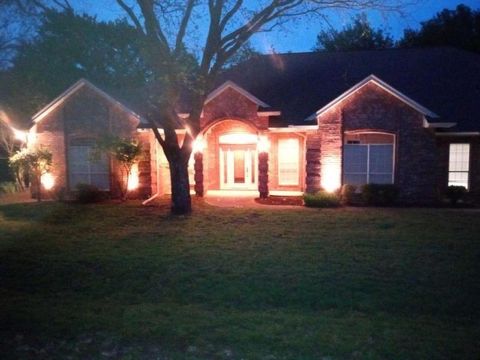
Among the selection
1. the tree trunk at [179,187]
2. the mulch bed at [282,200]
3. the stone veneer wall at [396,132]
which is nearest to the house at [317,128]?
the stone veneer wall at [396,132]

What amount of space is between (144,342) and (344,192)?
12.6 m

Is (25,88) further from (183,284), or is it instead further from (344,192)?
(183,284)

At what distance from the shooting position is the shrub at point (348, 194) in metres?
16.9

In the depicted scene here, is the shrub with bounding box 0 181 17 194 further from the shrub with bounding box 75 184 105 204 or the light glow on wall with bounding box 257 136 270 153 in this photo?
the light glow on wall with bounding box 257 136 270 153

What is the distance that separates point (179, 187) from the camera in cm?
1515

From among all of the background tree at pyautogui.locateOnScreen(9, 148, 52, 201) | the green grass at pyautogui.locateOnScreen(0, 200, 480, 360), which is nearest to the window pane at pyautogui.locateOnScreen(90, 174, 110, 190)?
the background tree at pyautogui.locateOnScreen(9, 148, 52, 201)

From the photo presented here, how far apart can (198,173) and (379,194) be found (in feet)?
25.0

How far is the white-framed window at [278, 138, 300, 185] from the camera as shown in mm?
20188

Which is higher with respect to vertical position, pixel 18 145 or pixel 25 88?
pixel 25 88

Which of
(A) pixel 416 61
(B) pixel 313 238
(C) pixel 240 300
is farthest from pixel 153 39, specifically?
(A) pixel 416 61

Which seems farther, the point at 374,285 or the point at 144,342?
the point at 374,285

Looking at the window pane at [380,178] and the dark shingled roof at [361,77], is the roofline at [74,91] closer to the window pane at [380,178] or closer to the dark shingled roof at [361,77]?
the dark shingled roof at [361,77]

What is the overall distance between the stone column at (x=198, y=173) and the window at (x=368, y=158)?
20.0 ft

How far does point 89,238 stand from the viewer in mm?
11508
